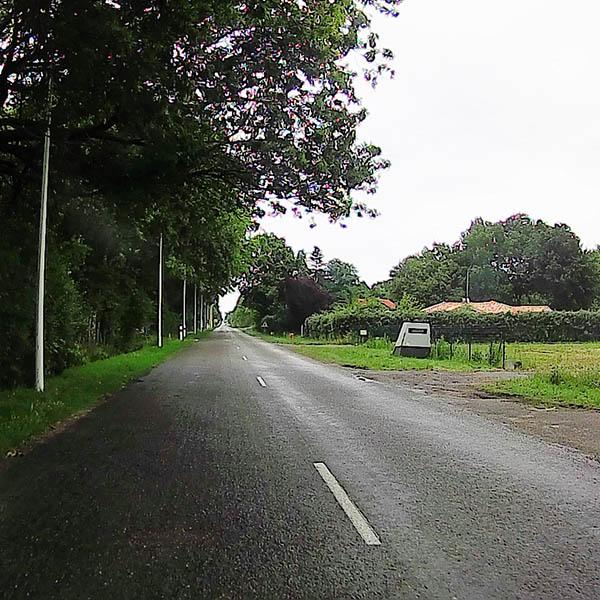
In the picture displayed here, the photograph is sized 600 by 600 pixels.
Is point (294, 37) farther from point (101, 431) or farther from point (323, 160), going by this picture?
point (101, 431)

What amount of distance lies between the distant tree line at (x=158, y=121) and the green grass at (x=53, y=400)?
36.4 inches

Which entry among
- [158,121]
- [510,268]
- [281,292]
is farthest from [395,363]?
[510,268]

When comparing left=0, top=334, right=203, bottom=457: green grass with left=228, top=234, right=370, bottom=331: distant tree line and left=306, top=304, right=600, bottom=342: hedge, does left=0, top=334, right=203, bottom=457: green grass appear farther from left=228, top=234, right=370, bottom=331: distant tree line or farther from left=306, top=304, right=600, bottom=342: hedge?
left=228, top=234, right=370, bottom=331: distant tree line

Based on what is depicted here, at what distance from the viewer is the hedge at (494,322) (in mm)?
55594

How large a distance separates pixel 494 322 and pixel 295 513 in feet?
175

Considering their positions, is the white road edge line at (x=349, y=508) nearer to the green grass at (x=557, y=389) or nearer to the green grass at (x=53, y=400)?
the green grass at (x=53, y=400)

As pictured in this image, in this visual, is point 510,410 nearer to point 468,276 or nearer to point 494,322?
point 494,322

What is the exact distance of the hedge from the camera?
182 ft

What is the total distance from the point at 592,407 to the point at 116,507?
1124cm

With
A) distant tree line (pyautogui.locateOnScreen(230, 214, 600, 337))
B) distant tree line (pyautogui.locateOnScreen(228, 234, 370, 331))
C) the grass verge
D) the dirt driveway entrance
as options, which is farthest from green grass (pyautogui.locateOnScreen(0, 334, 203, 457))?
distant tree line (pyautogui.locateOnScreen(228, 234, 370, 331))

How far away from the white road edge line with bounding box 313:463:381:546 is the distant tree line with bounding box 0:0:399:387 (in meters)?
7.18

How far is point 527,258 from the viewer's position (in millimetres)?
97000

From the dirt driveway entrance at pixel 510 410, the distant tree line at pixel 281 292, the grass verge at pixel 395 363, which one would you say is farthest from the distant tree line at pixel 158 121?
the distant tree line at pixel 281 292

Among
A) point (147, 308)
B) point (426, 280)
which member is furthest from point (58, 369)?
point (426, 280)
